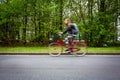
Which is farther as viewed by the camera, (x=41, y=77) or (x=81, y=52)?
(x=81, y=52)

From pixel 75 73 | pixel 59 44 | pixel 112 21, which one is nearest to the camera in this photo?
pixel 75 73

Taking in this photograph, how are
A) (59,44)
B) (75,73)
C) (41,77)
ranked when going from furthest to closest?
(59,44), (75,73), (41,77)

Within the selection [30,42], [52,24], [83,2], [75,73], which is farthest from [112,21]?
[75,73]

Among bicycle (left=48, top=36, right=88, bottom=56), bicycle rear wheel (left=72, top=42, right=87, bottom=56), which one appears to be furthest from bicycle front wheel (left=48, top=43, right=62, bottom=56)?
bicycle rear wheel (left=72, top=42, right=87, bottom=56)

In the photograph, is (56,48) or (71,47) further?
(71,47)

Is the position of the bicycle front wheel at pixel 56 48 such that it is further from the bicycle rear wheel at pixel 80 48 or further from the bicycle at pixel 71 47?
the bicycle rear wheel at pixel 80 48

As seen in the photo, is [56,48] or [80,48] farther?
[80,48]

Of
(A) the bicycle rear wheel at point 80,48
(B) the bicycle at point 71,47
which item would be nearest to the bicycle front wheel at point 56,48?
(B) the bicycle at point 71,47

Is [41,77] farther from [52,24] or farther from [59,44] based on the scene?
[52,24]

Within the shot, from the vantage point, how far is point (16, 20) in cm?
2977

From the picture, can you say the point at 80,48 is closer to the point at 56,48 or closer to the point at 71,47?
the point at 71,47

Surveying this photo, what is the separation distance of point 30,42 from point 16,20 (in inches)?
82.0

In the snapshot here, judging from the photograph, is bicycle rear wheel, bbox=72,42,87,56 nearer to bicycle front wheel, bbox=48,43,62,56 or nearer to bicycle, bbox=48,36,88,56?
bicycle, bbox=48,36,88,56

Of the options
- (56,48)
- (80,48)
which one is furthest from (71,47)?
(56,48)
